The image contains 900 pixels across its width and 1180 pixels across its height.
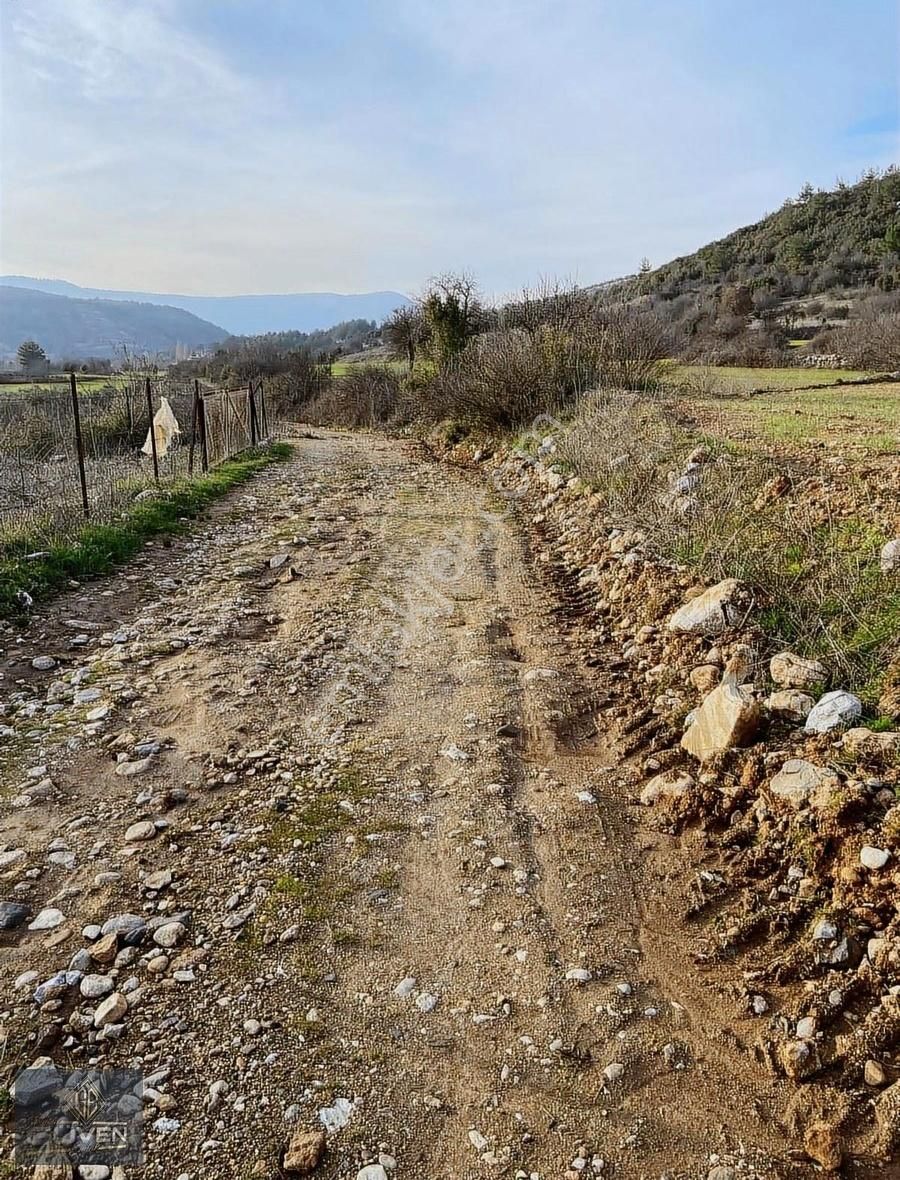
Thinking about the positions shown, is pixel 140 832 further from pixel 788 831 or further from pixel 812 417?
pixel 812 417

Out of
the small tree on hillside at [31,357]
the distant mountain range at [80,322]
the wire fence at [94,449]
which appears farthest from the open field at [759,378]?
the distant mountain range at [80,322]

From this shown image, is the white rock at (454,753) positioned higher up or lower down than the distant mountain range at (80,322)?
lower down

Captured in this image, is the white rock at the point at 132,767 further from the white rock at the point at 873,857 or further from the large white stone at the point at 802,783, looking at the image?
the white rock at the point at 873,857

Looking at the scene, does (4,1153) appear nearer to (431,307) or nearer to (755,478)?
(755,478)

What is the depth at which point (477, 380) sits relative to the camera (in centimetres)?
1616

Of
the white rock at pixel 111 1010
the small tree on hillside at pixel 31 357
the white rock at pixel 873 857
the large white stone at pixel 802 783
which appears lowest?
the white rock at pixel 111 1010

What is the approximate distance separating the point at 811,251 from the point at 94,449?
5199cm

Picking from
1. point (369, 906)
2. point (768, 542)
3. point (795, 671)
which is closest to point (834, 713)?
point (795, 671)

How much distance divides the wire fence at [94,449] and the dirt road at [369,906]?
265 centimetres

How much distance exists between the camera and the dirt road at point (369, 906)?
2072 mm

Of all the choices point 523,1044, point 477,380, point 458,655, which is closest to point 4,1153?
point 523,1044

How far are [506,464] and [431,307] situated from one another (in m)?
10.4

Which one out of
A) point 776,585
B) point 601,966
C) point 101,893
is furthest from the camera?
point 776,585

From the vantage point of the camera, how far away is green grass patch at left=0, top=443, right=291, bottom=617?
19.8 feet
